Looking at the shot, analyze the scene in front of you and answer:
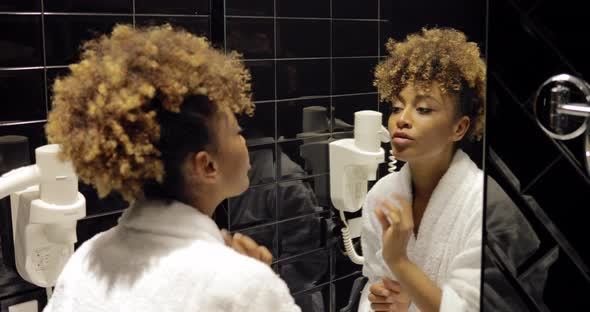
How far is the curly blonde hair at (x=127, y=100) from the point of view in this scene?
92 cm

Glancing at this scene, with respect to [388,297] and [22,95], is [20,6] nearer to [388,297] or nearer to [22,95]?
[22,95]

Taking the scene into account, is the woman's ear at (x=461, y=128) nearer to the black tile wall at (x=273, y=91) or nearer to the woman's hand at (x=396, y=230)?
the woman's hand at (x=396, y=230)

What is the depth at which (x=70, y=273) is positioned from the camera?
3.24ft

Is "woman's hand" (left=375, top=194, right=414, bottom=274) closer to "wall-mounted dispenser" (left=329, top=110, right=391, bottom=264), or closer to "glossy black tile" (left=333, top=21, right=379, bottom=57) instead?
"wall-mounted dispenser" (left=329, top=110, right=391, bottom=264)

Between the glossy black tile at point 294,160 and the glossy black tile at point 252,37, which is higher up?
the glossy black tile at point 252,37

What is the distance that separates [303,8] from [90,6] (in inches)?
16.8

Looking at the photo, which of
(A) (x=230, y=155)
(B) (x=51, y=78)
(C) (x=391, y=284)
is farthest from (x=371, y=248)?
(B) (x=51, y=78)

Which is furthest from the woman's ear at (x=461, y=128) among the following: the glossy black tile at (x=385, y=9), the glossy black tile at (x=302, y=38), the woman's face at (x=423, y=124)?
the glossy black tile at (x=302, y=38)

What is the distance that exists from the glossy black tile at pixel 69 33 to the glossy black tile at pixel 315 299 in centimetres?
66

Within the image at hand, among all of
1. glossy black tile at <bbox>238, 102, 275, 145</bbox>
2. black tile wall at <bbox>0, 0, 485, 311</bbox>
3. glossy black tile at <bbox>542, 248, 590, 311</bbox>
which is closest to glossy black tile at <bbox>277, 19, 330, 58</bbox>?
black tile wall at <bbox>0, 0, 485, 311</bbox>

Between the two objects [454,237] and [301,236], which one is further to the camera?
[301,236]

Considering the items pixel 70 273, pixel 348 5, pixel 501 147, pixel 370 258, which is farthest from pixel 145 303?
pixel 348 5

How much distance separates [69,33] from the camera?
144 cm

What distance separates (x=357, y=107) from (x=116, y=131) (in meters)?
0.45
